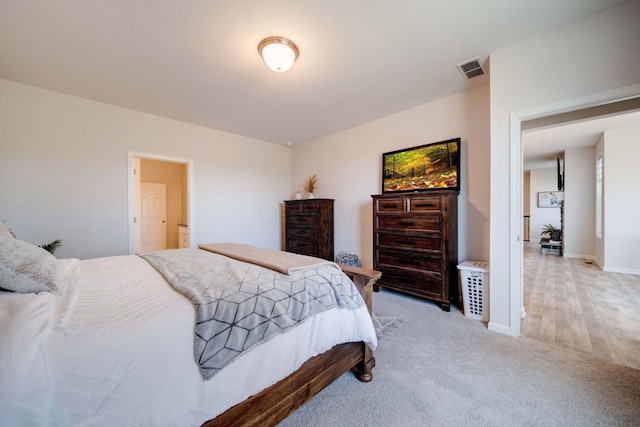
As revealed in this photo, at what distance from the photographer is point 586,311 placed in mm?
2598

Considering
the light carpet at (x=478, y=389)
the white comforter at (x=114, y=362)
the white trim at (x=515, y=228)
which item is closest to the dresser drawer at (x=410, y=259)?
the white trim at (x=515, y=228)

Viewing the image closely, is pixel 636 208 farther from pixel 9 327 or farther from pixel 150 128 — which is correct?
pixel 150 128

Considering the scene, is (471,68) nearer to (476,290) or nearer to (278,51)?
(278,51)

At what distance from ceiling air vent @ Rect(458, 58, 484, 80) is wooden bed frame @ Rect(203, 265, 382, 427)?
228cm

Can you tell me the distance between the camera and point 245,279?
4.36ft

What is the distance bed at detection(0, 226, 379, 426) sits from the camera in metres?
0.69

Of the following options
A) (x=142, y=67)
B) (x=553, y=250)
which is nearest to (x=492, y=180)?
Answer: (x=142, y=67)

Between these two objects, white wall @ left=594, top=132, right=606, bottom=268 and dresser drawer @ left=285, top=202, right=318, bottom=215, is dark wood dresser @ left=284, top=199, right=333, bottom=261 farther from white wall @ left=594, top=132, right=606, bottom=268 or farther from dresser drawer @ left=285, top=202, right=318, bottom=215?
white wall @ left=594, top=132, right=606, bottom=268

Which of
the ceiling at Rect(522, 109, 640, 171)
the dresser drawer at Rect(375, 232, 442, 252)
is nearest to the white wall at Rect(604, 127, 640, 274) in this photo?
the ceiling at Rect(522, 109, 640, 171)

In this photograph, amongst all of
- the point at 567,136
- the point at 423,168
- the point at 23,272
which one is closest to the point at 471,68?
the point at 423,168

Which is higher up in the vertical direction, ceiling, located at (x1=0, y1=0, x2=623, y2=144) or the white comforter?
ceiling, located at (x1=0, y1=0, x2=623, y2=144)

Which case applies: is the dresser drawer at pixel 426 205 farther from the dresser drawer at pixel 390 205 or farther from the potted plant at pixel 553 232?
the potted plant at pixel 553 232

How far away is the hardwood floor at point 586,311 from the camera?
1.97 meters

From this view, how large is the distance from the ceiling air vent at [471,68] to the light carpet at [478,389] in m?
2.57
